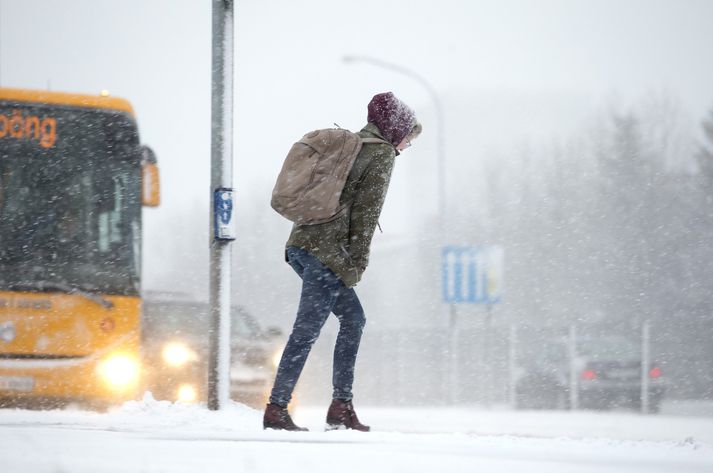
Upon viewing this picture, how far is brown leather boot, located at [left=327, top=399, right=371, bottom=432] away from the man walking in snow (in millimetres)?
13

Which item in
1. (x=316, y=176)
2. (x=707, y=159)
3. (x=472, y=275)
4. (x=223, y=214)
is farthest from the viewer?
(x=707, y=159)

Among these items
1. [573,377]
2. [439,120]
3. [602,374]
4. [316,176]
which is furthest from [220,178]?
[439,120]

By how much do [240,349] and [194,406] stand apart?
514cm

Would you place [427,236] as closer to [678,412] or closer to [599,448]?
[678,412]

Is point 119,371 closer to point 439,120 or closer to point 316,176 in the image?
point 316,176

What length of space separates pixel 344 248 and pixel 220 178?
5.81ft

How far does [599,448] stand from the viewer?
383 cm

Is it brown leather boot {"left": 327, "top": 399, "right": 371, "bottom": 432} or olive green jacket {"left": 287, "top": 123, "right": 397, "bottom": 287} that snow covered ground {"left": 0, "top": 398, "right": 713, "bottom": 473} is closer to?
brown leather boot {"left": 327, "top": 399, "right": 371, "bottom": 432}

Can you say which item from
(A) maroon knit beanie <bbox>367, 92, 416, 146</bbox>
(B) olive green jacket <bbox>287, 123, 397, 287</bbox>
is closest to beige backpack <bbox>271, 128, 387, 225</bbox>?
(B) olive green jacket <bbox>287, 123, 397, 287</bbox>

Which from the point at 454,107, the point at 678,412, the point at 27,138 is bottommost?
the point at 678,412

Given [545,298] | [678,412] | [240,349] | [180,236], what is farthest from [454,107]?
[240,349]

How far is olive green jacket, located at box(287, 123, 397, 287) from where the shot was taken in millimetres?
4480

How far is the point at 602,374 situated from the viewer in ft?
58.4

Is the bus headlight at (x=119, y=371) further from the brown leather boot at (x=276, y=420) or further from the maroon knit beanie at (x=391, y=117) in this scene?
the maroon knit beanie at (x=391, y=117)
